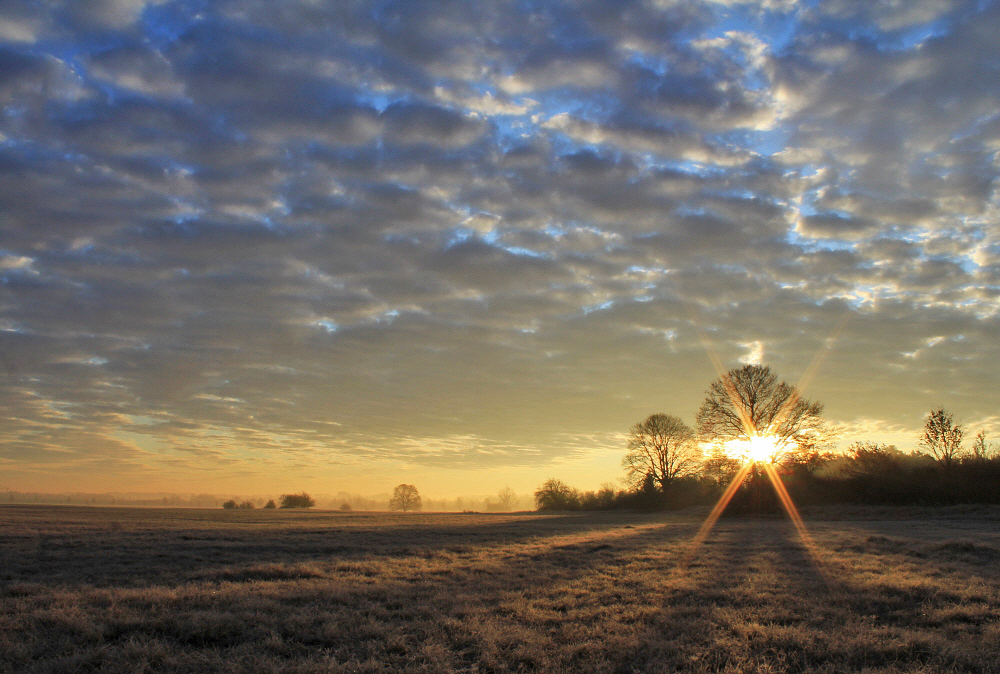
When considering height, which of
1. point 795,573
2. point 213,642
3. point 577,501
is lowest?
point 577,501

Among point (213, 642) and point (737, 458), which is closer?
point (213, 642)

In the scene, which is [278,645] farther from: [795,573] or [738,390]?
[738,390]

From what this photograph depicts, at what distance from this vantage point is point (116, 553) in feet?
56.1

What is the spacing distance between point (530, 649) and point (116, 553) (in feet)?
53.2

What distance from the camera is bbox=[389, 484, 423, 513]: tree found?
13812 centimetres

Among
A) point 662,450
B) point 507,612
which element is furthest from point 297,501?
point 507,612

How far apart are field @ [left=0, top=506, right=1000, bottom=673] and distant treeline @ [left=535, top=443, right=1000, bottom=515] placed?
2913 centimetres

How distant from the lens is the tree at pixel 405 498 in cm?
13812

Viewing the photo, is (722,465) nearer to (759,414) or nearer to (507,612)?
(759,414)

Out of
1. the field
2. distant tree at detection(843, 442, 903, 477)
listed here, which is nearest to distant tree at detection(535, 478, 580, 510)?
distant tree at detection(843, 442, 903, 477)

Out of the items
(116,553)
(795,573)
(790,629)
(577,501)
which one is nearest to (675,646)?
(790,629)

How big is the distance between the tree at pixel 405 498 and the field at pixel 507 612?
126 meters

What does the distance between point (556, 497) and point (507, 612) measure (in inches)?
3366

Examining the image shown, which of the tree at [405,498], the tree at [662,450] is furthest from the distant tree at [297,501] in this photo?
the tree at [662,450]
